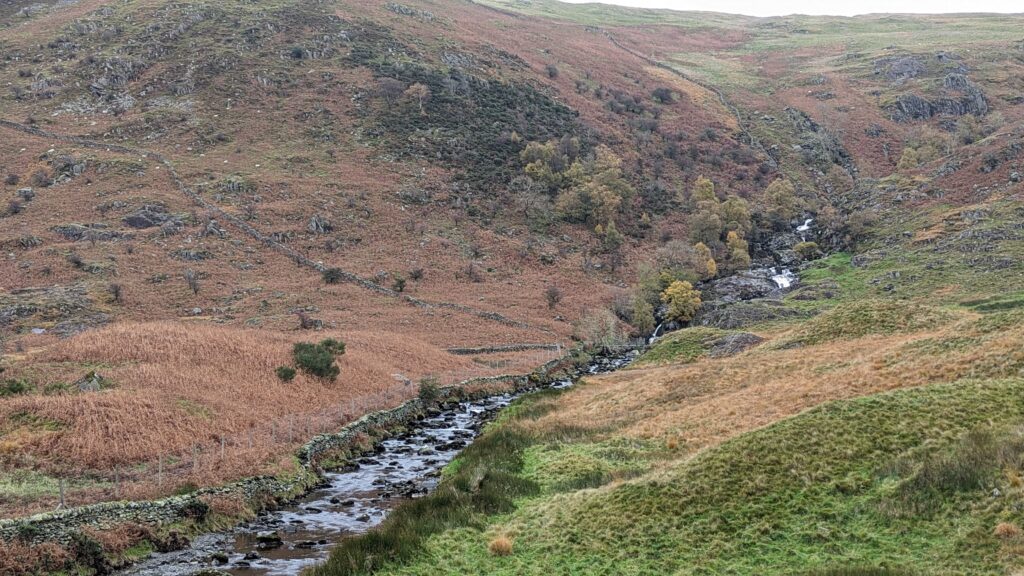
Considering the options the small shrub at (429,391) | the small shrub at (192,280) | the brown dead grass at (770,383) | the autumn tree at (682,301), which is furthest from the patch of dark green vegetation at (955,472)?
the small shrub at (192,280)

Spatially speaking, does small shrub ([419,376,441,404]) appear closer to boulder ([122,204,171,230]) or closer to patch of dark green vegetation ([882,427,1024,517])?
patch of dark green vegetation ([882,427,1024,517])

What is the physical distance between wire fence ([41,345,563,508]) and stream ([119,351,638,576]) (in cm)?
270

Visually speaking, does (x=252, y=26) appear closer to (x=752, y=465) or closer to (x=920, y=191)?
(x=920, y=191)

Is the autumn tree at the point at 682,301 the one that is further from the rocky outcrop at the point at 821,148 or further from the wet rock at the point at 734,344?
the rocky outcrop at the point at 821,148

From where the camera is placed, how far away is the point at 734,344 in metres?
55.1

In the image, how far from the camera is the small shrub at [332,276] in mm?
81500

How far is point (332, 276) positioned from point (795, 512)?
227 ft

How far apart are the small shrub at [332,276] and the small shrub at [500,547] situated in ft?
213

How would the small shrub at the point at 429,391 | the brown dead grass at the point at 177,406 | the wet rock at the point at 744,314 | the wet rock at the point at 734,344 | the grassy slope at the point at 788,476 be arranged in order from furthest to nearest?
the wet rock at the point at 744,314 → the wet rock at the point at 734,344 → the small shrub at the point at 429,391 → the brown dead grass at the point at 177,406 → the grassy slope at the point at 788,476

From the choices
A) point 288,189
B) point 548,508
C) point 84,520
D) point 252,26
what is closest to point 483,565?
point 548,508

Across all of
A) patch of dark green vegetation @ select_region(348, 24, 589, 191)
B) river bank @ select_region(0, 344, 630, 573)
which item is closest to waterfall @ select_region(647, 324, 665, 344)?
patch of dark green vegetation @ select_region(348, 24, 589, 191)

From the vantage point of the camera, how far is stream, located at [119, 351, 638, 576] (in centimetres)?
2275

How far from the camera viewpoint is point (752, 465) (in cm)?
2123

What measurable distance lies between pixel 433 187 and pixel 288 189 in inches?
851
